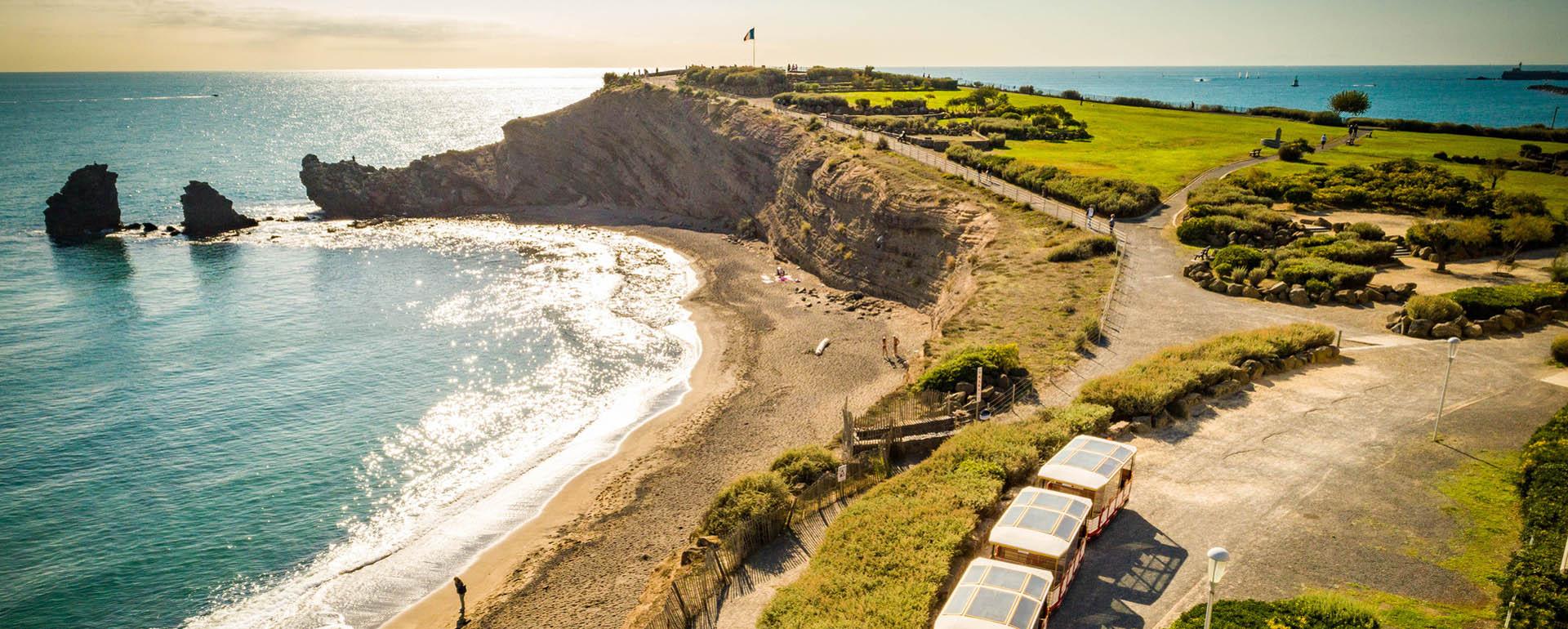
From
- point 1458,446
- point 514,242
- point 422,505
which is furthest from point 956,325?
point 514,242

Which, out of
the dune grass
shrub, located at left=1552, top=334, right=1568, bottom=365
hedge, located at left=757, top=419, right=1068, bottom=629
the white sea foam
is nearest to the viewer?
hedge, located at left=757, top=419, right=1068, bottom=629

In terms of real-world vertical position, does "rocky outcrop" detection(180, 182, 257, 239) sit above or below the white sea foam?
above

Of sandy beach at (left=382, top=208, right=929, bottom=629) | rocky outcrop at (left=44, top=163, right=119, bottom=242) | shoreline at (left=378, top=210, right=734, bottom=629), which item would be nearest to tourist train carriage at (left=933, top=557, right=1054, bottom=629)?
sandy beach at (left=382, top=208, right=929, bottom=629)

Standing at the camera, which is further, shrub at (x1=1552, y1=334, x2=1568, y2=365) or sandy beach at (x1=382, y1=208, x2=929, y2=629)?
shrub at (x1=1552, y1=334, x2=1568, y2=365)

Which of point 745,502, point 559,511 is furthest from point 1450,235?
point 559,511

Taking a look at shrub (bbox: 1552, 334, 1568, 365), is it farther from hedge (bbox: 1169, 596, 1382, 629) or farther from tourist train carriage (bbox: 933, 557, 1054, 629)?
tourist train carriage (bbox: 933, 557, 1054, 629)

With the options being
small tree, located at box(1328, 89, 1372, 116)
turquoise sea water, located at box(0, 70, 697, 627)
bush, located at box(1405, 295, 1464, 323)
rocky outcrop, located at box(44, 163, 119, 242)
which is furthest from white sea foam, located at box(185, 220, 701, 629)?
small tree, located at box(1328, 89, 1372, 116)

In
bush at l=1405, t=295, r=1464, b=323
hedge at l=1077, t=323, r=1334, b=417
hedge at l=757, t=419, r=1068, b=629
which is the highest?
bush at l=1405, t=295, r=1464, b=323

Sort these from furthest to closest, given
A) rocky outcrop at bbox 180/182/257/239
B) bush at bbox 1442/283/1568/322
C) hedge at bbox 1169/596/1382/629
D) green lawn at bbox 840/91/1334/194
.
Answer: rocky outcrop at bbox 180/182/257/239 → green lawn at bbox 840/91/1334/194 → bush at bbox 1442/283/1568/322 → hedge at bbox 1169/596/1382/629
